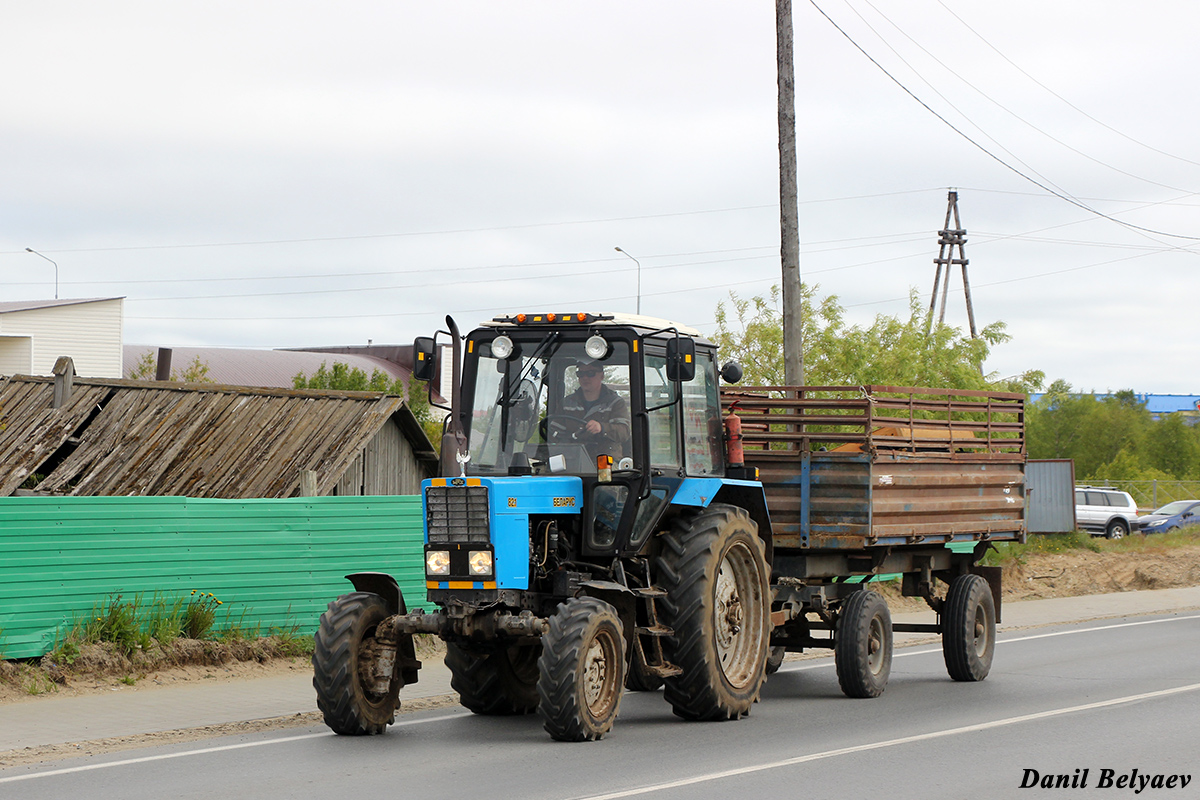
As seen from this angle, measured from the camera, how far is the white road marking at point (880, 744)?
7.62m

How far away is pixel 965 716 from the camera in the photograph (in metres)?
10.8

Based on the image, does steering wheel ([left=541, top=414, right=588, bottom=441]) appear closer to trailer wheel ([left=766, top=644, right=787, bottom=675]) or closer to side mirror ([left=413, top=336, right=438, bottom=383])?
side mirror ([left=413, top=336, right=438, bottom=383])

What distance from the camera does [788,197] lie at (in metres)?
18.9

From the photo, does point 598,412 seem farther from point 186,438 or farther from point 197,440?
point 186,438

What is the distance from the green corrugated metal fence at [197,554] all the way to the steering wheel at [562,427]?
510cm

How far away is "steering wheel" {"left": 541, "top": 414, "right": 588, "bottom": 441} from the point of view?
33.2 feet

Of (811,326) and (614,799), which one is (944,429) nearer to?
(614,799)

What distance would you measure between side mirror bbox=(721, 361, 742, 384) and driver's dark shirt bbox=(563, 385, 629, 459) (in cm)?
108

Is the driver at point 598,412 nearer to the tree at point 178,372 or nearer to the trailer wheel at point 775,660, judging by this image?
the trailer wheel at point 775,660

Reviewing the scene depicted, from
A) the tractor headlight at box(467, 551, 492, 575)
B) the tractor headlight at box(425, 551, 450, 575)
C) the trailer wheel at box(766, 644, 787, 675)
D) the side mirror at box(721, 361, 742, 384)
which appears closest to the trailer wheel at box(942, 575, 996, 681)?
the trailer wheel at box(766, 644, 787, 675)

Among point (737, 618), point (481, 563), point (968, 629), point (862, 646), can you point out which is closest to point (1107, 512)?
point (968, 629)

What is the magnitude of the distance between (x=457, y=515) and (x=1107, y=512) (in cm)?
3775

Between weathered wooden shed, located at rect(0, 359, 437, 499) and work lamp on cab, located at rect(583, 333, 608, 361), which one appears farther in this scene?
weathered wooden shed, located at rect(0, 359, 437, 499)

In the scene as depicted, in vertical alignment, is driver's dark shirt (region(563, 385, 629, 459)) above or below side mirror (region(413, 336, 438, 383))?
below
